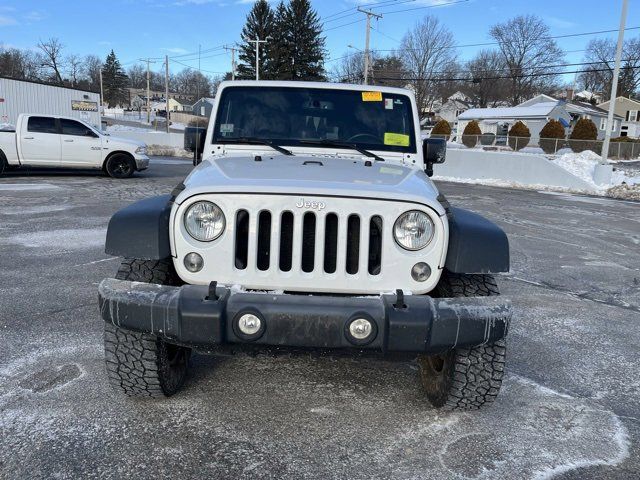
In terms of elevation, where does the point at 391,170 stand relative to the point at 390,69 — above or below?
below

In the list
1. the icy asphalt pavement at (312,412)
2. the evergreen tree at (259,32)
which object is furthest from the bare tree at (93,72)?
the icy asphalt pavement at (312,412)

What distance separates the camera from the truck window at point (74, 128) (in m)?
14.6

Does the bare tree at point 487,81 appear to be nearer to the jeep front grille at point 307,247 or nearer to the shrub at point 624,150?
the shrub at point 624,150

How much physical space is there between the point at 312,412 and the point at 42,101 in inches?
1146

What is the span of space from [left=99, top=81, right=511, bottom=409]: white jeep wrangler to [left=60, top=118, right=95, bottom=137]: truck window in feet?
42.7

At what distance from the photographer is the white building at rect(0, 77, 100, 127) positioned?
25250 mm

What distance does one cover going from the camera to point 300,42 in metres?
56.7

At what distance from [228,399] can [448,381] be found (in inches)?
49.8

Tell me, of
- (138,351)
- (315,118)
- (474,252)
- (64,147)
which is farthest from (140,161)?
(474,252)

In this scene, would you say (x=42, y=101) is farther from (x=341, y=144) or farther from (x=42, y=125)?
(x=341, y=144)

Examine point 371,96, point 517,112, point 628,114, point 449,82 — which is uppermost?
point 449,82

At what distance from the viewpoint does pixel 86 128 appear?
48.9 ft

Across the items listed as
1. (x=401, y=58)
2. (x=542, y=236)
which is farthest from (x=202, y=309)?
(x=401, y=58)

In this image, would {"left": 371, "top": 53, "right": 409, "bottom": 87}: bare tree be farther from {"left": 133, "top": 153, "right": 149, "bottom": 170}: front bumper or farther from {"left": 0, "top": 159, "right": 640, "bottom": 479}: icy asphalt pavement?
{"left": 0, "top": 159, "right": 640, "bottom": 479}: icy asphalt pavement
